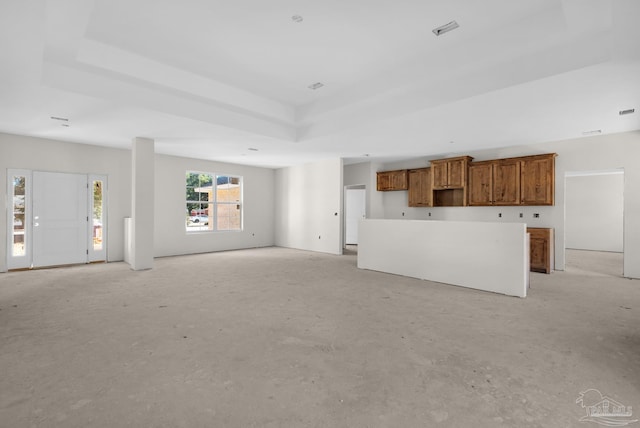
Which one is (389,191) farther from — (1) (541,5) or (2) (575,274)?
(1) (541,5)

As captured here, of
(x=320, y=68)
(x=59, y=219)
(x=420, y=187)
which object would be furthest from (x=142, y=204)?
(x=420, y=187)

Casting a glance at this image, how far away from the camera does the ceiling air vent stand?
3229 millimetres

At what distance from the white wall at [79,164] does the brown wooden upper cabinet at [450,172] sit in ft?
24.1

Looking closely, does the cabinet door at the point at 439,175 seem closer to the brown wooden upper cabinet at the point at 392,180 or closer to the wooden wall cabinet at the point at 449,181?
the wooden wall cabinet at the point at 449,181

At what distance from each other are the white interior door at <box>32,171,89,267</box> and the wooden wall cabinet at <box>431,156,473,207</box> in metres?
8.01

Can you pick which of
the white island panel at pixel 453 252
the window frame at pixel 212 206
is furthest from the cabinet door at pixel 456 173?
the window frame at pixel 212 206

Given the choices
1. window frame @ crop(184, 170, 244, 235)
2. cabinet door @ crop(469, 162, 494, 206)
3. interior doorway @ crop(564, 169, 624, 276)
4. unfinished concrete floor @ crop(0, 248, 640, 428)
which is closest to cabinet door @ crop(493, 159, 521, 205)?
cabinet door @ crop(469, 162, 494, 206)

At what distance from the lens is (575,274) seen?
5723mm

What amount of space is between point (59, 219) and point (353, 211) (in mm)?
7796

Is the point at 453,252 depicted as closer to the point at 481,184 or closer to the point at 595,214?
the point at 481,184

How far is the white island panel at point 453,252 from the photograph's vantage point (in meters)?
4.29

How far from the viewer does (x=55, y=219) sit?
6254 mm

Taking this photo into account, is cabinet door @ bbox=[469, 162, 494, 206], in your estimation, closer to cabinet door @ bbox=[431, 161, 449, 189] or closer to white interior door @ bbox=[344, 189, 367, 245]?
cabinet door @ bbox=[431, 161, 449, 189]

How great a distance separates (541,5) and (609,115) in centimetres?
277
